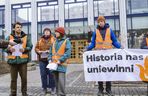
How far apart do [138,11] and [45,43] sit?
85.8ft

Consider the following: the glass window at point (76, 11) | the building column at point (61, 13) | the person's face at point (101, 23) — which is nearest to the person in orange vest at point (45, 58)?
the person's face at point (101, 23)

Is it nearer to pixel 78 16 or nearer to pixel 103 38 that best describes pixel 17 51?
pixel 103 38

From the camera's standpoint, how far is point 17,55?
333 inches

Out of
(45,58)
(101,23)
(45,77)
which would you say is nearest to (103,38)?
(101,23)

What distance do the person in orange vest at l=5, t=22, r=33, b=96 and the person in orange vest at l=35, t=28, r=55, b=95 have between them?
2.25ft

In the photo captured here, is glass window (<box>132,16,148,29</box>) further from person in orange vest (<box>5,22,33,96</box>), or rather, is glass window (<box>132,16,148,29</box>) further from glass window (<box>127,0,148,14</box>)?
person in orange vest (<box>5,22,33,96</box>)

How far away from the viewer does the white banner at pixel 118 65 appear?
847 centimetres

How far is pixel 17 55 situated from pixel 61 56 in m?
1.34

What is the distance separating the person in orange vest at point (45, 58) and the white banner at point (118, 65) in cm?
123

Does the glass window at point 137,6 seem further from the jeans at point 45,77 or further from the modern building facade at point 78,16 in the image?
the jeans at point 45,77

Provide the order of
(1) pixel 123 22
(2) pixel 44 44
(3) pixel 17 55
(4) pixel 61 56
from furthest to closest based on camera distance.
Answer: (1) pixel 123 22
(2) pixel 44 44
(3) pixel 17 55
(4) pixel 61 56

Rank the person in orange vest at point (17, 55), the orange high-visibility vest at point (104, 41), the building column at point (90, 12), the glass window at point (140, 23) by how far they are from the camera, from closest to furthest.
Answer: the person in orange vest at point (17, 55) → the orange high-visibility vest at point (104, 41) → the glass window at point (140, 23) → the building column at point (90, 12)

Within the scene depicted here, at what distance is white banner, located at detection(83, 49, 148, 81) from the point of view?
27.8 feet

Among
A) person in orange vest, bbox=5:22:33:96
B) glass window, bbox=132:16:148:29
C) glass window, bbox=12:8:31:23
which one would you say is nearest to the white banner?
person in orange vest, bbox=5:22:33:96
